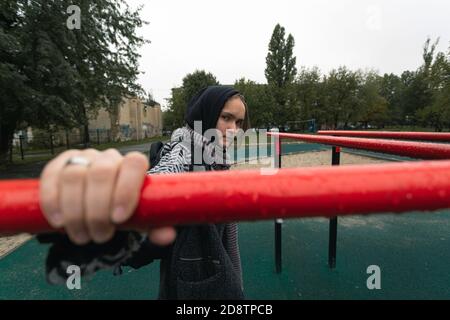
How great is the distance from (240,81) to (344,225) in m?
27.4

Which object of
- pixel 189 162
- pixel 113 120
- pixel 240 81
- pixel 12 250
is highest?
pixel 240 81

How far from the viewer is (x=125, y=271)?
2322mm

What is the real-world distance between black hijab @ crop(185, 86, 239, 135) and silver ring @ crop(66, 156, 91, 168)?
0.96m

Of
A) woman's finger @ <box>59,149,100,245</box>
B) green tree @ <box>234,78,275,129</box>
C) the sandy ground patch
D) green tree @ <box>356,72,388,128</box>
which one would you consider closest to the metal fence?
the sandy ground patch

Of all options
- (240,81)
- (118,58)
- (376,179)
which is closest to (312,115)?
(240,81)

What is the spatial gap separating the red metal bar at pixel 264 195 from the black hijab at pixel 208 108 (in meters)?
0.95

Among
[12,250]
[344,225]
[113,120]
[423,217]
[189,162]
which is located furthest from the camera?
[113,120]

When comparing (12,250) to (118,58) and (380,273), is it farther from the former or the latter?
(118,58)

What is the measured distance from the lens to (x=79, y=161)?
297mm

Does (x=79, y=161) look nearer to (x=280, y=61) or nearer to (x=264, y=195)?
(x=264, y=195)

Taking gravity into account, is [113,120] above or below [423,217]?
above

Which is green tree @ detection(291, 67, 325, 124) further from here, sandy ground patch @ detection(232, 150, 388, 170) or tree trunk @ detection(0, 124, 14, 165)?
tree trunk @ detection(0, 124, 14, 165)

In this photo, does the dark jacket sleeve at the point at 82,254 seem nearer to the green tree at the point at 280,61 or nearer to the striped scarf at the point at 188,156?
the striped scarf at the point at 188,156

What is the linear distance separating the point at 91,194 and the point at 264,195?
0.19 meters
